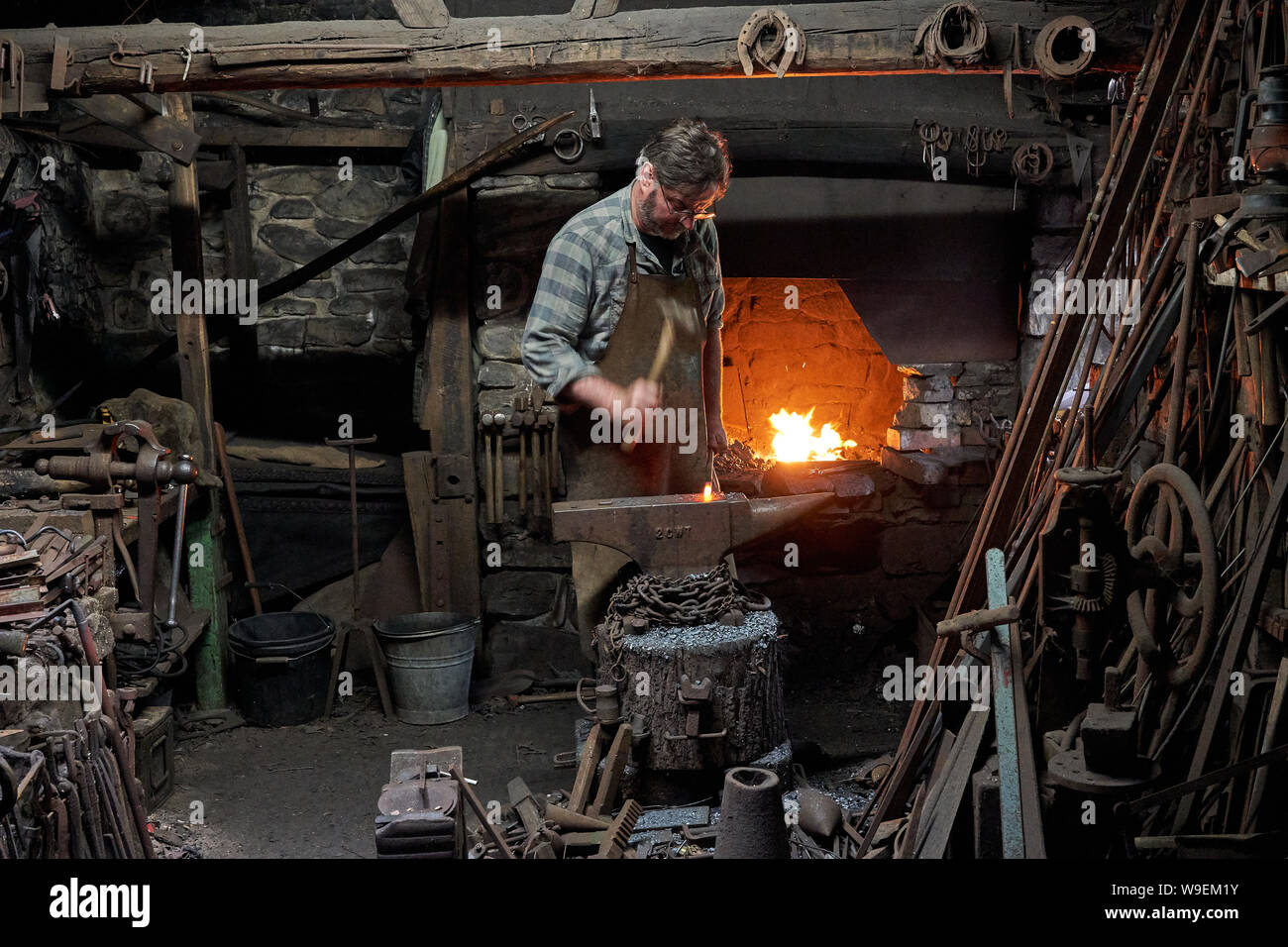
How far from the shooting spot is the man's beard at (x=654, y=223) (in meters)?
4.33

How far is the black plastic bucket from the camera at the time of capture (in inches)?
219

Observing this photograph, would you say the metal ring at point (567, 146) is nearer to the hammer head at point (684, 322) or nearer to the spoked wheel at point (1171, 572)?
the hammer head at point (684, 322)

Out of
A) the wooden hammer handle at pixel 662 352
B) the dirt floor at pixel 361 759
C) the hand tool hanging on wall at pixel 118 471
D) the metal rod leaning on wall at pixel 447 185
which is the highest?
the metal rod leaning on wall at pixel 447 185

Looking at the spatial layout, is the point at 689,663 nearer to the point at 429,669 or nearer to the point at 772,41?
the point at 429,669

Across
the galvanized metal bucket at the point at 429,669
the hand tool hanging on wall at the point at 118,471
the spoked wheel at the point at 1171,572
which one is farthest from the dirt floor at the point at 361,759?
the spoked wheel at the point at 1171,572

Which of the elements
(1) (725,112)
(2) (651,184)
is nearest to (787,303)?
(1) (725,112)

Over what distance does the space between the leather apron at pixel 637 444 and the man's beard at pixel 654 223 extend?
0.10m

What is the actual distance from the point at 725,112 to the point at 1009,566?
2.91 meters

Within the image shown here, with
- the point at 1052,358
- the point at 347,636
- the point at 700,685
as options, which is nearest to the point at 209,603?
the point at 347,636

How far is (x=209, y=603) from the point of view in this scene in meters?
5.64

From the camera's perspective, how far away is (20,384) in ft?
19.2

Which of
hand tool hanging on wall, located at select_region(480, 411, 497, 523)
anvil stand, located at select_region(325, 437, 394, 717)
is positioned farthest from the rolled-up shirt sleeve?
anvil stand, located at select_region(325, 437, 394, 717)

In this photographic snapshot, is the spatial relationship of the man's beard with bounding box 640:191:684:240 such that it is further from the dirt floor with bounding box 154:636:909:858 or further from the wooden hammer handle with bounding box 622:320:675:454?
the dirt floor with bounding box 154:636:909:858

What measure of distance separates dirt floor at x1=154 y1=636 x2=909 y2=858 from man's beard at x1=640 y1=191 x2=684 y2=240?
6.87 feet
